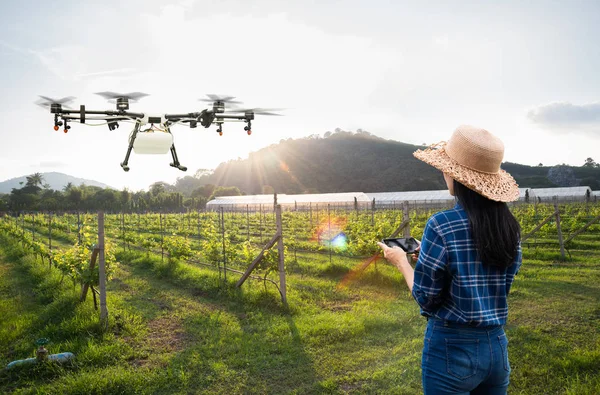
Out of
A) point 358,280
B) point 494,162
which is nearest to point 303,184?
point 358,280

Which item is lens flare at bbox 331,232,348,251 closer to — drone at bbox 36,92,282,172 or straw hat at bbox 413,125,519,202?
drone at bbox 36,92,282,172

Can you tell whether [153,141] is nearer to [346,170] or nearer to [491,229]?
[491,229]

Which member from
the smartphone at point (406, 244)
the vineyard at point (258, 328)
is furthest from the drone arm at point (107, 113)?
the smartphone at point (406, 244)

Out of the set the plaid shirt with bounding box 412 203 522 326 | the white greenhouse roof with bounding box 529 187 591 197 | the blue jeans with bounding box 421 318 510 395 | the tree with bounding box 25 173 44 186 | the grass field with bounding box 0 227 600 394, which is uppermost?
the tree with bounding box 25 173 44 186

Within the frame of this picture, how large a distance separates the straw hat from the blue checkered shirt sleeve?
0.23m

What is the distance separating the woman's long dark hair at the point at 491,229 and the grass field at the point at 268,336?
9.94 ft

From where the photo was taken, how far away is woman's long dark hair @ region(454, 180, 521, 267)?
155 cm

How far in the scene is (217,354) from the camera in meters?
5.14

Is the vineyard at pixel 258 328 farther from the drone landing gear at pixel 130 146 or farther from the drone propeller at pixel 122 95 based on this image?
the drone propeller at pixel 122 95

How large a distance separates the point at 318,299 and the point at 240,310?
4.97 feet

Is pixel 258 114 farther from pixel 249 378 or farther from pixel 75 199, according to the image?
pixel 75 199

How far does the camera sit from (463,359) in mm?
1576

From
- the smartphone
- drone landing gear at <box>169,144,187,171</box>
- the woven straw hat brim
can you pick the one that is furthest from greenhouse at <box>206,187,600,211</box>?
the woven straw hat brim

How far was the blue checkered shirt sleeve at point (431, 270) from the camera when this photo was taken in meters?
1.58
